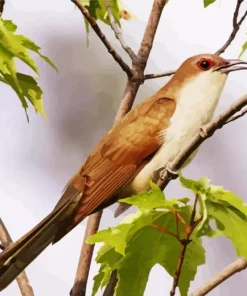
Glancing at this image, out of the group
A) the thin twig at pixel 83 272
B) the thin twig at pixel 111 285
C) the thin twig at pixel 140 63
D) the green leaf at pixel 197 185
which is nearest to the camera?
the green leaf at pixel 197 185

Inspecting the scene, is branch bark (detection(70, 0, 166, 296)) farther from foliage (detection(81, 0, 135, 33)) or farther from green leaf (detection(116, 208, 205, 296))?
green leaf (detection(116, 208, 205, 296))

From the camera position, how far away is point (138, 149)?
0.82 meters

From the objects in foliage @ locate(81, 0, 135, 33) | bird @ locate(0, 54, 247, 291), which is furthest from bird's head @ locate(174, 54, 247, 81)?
foliage @ locate(81, 0, 135, 33)

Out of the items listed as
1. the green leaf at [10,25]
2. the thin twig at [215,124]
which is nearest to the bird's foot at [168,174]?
the thin twig at [215,124]

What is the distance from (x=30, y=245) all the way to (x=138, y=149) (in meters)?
0.19

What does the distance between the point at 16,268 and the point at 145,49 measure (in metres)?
0.37

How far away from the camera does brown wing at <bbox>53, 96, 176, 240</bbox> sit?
791 mm

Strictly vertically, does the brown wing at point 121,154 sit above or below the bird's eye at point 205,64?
below

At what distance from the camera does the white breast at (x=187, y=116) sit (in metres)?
0.81

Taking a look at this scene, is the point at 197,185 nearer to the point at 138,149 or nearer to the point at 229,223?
the point at 229,223

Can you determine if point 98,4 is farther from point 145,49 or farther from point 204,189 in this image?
point 204,189

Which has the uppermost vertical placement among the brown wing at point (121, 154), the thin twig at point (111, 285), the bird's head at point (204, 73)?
the bird's head at point (204, 73)

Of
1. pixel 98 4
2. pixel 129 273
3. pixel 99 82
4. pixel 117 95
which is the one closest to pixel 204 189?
pixel 129 273

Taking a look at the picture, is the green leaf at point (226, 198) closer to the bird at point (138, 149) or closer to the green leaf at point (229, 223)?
the green leaf at point (229, 223)
